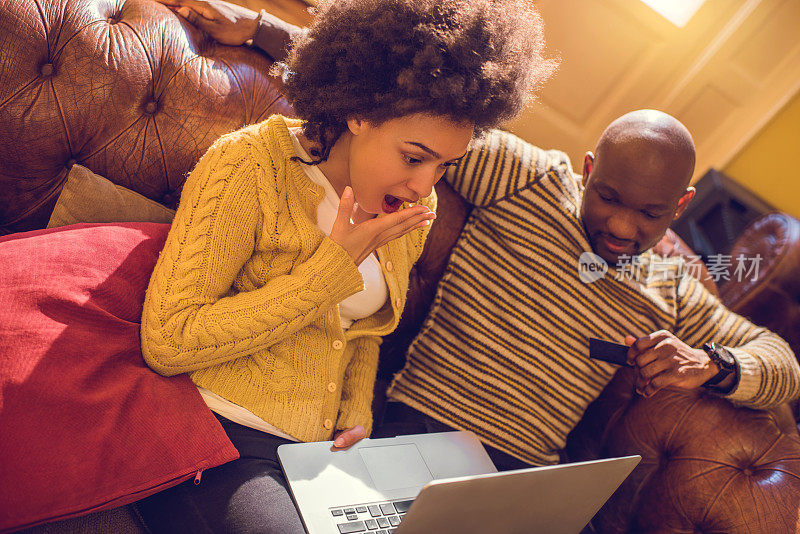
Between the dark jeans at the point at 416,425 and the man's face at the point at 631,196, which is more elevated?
the man's face at the point at 631,196

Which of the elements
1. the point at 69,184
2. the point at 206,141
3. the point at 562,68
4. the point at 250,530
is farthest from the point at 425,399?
the point at 562,68

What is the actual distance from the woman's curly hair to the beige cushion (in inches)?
18.4

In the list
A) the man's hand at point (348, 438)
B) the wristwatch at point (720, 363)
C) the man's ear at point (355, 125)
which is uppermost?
the man's ear at point (355, 125)

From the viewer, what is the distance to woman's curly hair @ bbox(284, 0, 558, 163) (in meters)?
0.89

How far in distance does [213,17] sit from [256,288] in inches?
27.7

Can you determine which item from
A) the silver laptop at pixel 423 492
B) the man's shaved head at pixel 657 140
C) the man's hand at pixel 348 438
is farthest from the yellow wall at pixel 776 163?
the man's hand at pixel 348 438

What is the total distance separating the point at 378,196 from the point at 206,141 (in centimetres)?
49

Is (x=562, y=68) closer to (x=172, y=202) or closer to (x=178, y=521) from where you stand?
(x=172, y=202)

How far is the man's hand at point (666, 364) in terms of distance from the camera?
129 centimetres

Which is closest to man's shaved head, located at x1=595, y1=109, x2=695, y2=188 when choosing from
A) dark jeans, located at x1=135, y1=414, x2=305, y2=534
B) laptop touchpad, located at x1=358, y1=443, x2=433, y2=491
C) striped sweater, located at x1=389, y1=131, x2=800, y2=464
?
Result: striped sweater, located at x1=389, y1=131, x2=800, y2=464

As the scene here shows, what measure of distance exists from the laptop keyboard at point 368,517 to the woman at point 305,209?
0.25 ft

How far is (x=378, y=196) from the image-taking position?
40.3 inches

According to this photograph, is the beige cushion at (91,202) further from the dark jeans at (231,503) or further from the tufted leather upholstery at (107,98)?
the dark jeans at (231,503)

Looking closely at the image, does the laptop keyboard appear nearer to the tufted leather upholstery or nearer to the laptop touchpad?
the laptop touchpad
